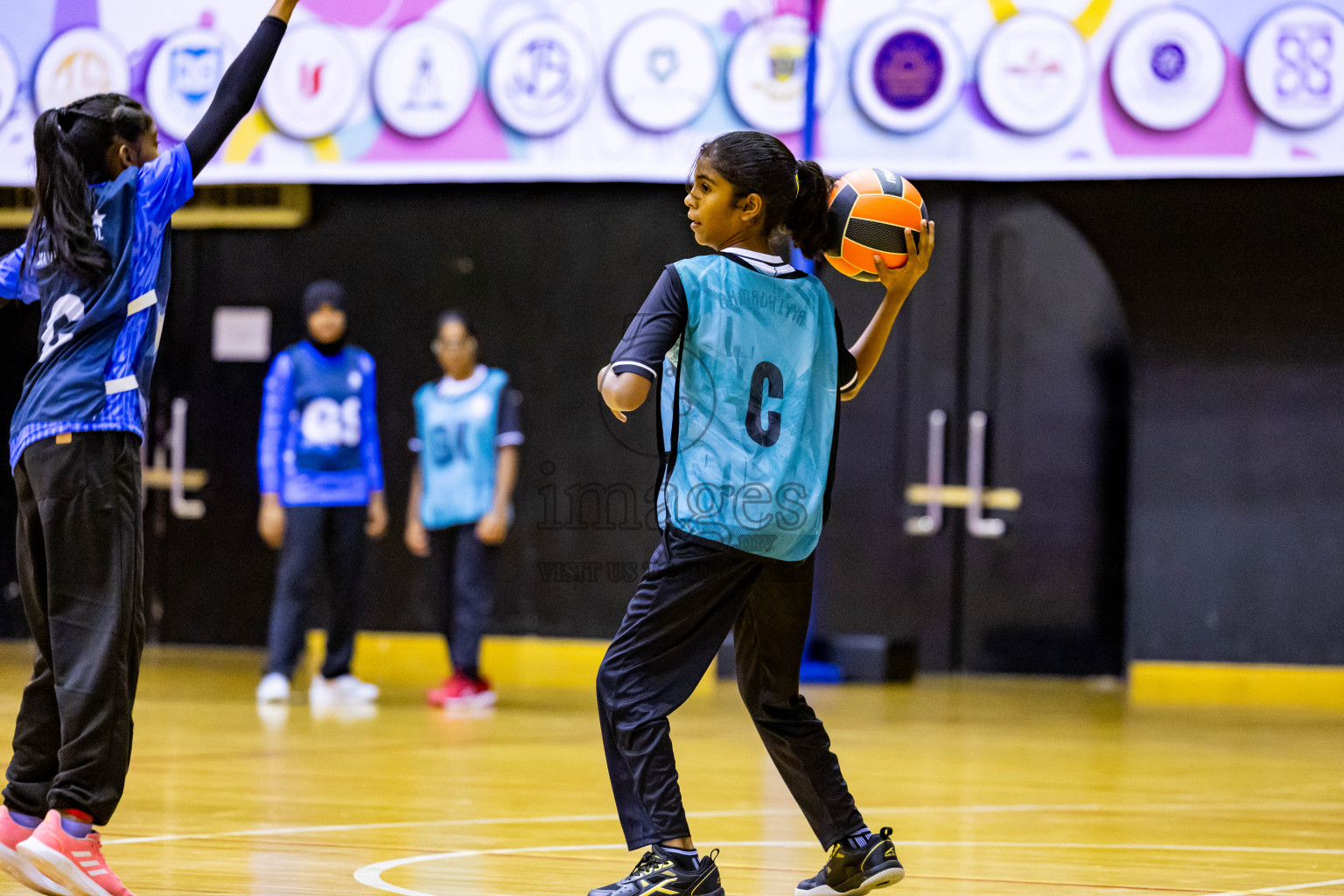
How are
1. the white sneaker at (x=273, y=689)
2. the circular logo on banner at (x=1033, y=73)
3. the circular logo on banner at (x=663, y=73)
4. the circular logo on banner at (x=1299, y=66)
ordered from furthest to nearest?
1. the circular logo on banner at (x=663, y=73)
2. the circular logo on banner at (x=1033, y=73)
3. the circular logo on banner at (x=1299, y=66)
4. the white sneaker at (x=273, y=689)

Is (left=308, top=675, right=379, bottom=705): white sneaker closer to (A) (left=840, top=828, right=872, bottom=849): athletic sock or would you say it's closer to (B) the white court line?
(A) (left=840, top=828, right=872, bottom=849): athletic sock

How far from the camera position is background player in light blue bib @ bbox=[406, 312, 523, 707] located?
6.62 m

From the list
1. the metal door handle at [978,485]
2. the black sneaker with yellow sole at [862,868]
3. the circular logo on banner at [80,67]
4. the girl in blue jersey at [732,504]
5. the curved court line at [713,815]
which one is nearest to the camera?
the girl in blue jersey at [732,504]

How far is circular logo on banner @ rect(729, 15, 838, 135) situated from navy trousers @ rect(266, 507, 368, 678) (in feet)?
8.17

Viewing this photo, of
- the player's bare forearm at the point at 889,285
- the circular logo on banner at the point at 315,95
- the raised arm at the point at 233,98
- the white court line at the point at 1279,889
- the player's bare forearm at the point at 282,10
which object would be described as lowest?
the white court line at the point at 1279,889

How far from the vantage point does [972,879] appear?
127 inches

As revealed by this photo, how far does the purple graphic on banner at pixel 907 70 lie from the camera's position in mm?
7133

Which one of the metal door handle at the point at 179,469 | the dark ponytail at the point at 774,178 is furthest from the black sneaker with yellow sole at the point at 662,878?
the metal door handle at the point at 179,469

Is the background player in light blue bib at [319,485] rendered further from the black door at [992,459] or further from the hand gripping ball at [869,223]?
the hand gripping ball at [869,223]

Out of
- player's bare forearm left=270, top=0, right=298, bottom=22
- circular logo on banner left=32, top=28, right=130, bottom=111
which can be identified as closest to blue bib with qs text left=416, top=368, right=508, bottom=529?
circular logo on banner left=32, top=28, right=130, bottom=111

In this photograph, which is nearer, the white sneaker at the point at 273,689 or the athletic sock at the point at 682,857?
the athletic sock at the point at 682,857

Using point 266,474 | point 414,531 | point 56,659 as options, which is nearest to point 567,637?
point 414,531

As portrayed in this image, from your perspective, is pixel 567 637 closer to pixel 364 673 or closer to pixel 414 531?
pixel 364 673

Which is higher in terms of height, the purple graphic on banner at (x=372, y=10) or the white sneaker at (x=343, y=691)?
the purple graphic on banner at (x=372, y=10)
